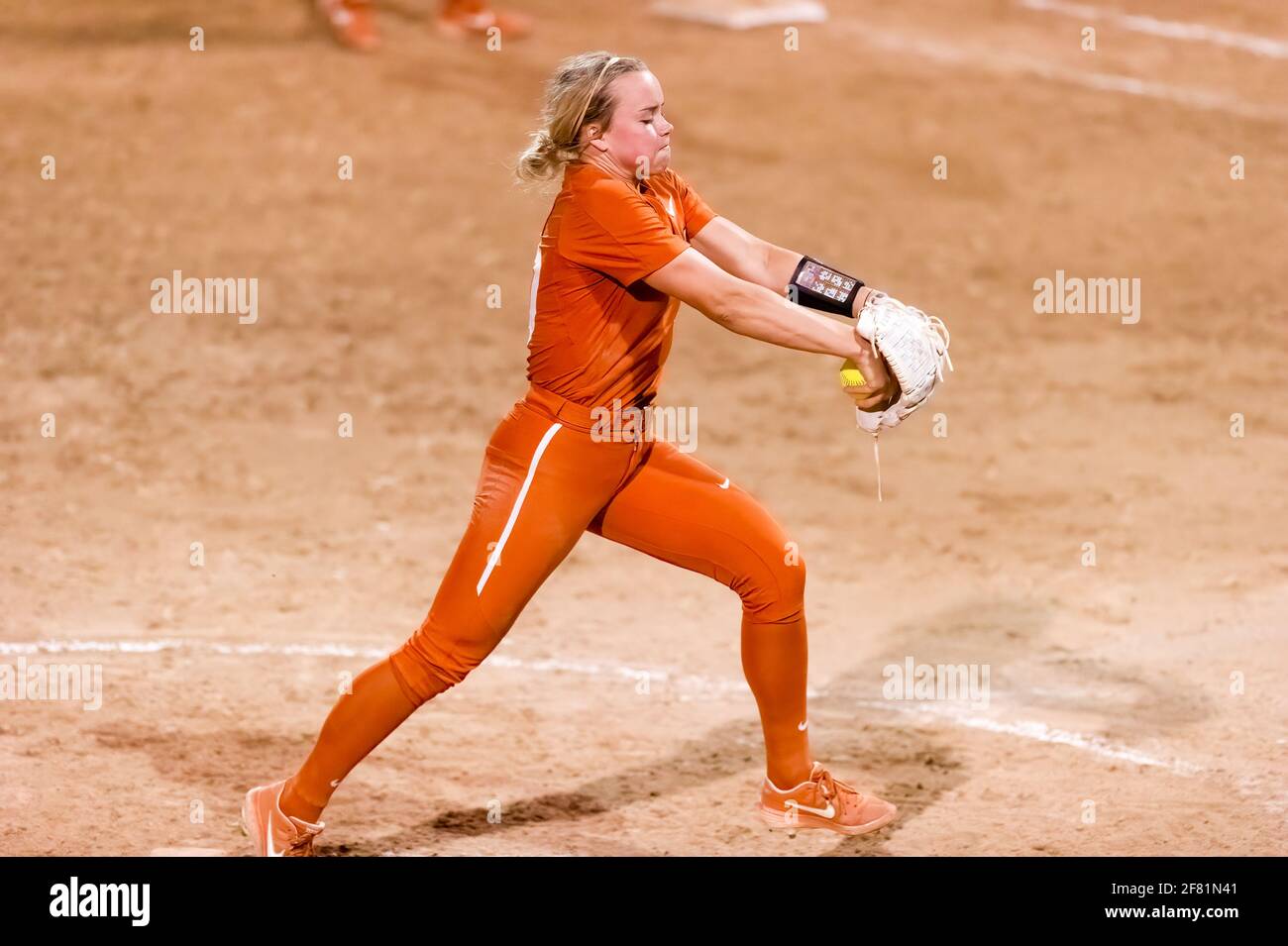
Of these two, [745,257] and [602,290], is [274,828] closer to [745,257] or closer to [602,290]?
[602,290]

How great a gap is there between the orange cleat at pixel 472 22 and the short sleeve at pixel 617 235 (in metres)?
9.86

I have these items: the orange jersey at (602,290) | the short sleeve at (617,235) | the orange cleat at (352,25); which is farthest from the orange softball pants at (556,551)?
the orange cleat at (352,25)

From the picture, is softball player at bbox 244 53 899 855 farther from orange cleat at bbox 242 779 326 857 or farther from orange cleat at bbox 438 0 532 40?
orange cleat at bbox 438 0 532 40

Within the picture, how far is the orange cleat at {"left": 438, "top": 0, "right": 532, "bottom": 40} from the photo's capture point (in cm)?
1434

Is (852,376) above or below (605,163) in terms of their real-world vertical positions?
below

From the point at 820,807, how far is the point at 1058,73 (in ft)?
33.9

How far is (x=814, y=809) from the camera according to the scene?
5.50m

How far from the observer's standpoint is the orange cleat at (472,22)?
14336 mm

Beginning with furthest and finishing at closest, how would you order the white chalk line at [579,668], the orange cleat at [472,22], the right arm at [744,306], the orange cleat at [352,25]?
the orange cleat at [472,22] → the orange cleat at [352,25] → the white chalk line at [579,668] → the right arm at [744,306]

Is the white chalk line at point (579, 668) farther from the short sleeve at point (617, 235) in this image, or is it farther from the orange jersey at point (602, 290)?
the short sleeve at point (617, 235)

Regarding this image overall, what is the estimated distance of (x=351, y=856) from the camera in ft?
17.9

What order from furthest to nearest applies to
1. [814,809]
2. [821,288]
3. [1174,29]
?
[1174,29]
[814,809]
[821,288]

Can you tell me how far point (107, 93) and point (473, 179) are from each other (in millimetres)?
2905

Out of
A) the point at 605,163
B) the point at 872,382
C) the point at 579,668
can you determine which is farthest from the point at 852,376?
the point at 579,668
